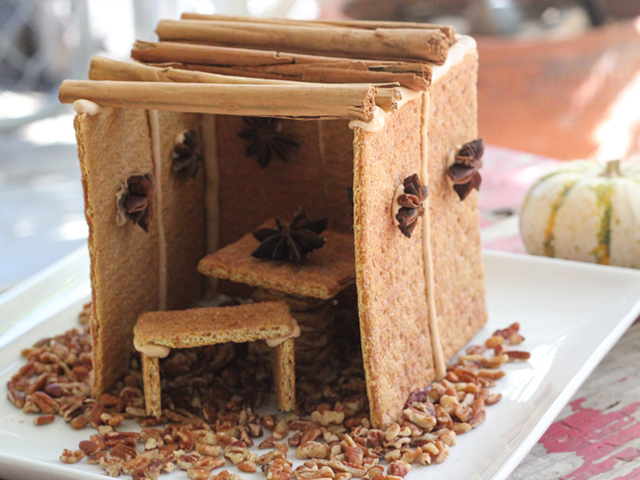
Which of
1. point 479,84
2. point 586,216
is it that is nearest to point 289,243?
point 586,216

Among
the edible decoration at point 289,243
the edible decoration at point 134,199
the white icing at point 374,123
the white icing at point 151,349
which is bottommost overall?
the white icing at point 151,349

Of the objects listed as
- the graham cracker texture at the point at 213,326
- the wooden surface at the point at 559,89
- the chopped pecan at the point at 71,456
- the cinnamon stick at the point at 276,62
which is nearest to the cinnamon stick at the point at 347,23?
the cinnamon stick at the point at 276,62

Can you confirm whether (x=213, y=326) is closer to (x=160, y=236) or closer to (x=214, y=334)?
(x=214, y=334)

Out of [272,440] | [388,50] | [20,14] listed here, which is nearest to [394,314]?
[272,440]

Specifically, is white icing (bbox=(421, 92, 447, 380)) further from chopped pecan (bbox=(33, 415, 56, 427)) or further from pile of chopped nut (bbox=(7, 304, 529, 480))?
chopped pecan (bbox=(33, 415, 56, 427))

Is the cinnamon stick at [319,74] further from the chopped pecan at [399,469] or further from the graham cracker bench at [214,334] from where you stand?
the chopped pecan at [399,469]
